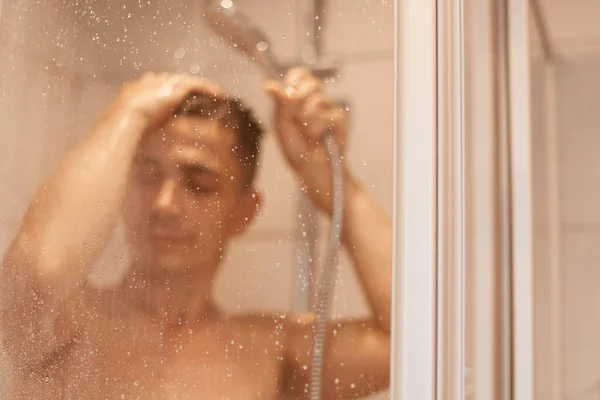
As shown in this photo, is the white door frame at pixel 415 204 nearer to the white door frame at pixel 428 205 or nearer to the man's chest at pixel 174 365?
the white door frame at pixel 428 205

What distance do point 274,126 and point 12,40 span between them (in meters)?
0.36

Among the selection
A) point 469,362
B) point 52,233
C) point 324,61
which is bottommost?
point 469,362

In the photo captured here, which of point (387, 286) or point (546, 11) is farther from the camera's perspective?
point (546, 11)

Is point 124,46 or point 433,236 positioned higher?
point 124,46

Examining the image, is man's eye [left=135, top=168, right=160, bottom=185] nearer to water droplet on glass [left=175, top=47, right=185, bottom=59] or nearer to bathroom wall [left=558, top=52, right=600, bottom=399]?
water droplet on glass [left=175, top=47, right=185, bottom=59]

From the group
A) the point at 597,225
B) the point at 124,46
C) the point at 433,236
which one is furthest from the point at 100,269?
the point at 597,225

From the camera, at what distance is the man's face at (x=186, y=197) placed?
0.57 m

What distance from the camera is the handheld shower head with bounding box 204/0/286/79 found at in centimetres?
58

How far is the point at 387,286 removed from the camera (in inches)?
20.4

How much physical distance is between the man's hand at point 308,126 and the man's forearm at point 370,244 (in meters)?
0.02

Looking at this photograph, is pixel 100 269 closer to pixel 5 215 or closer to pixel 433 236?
Result: pixel 5 215

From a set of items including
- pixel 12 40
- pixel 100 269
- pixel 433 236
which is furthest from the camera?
pixel 12 40

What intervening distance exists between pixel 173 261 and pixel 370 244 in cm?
18

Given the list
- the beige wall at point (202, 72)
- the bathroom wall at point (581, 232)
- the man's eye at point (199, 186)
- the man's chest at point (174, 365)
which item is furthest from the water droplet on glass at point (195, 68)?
the bathroom wall at point (581, 232)
